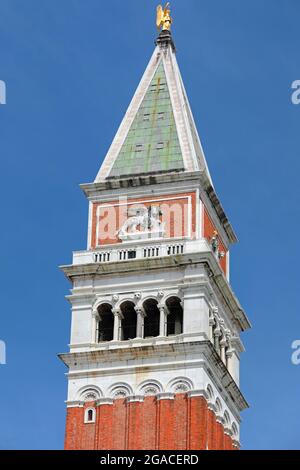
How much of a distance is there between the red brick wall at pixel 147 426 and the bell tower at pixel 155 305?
5 centimetres

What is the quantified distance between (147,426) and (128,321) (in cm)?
619

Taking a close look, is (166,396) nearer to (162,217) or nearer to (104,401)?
(104,401)

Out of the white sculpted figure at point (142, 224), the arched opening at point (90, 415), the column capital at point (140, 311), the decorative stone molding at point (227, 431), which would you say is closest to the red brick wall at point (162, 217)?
the white sculpted figure at point (142, 224)

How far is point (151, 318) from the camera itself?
78188 millimetres

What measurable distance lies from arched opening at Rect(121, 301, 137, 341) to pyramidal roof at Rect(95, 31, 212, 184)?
772cm

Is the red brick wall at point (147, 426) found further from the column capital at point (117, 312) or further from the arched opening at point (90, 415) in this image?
the column capital at point (117, 312)

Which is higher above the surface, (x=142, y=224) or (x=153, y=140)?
(x=153, y=140)

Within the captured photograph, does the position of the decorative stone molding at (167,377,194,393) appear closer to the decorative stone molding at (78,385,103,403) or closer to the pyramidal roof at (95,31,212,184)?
the decorative stone molding at (78,385,103,403)

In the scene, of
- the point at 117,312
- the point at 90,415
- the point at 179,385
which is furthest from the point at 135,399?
the point at 117,312

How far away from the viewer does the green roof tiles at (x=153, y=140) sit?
82.2m

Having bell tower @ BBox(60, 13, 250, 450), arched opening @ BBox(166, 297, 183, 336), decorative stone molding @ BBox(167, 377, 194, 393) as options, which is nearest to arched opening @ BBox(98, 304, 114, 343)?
bell tower @ BBox(60, 13, 250, 450)
